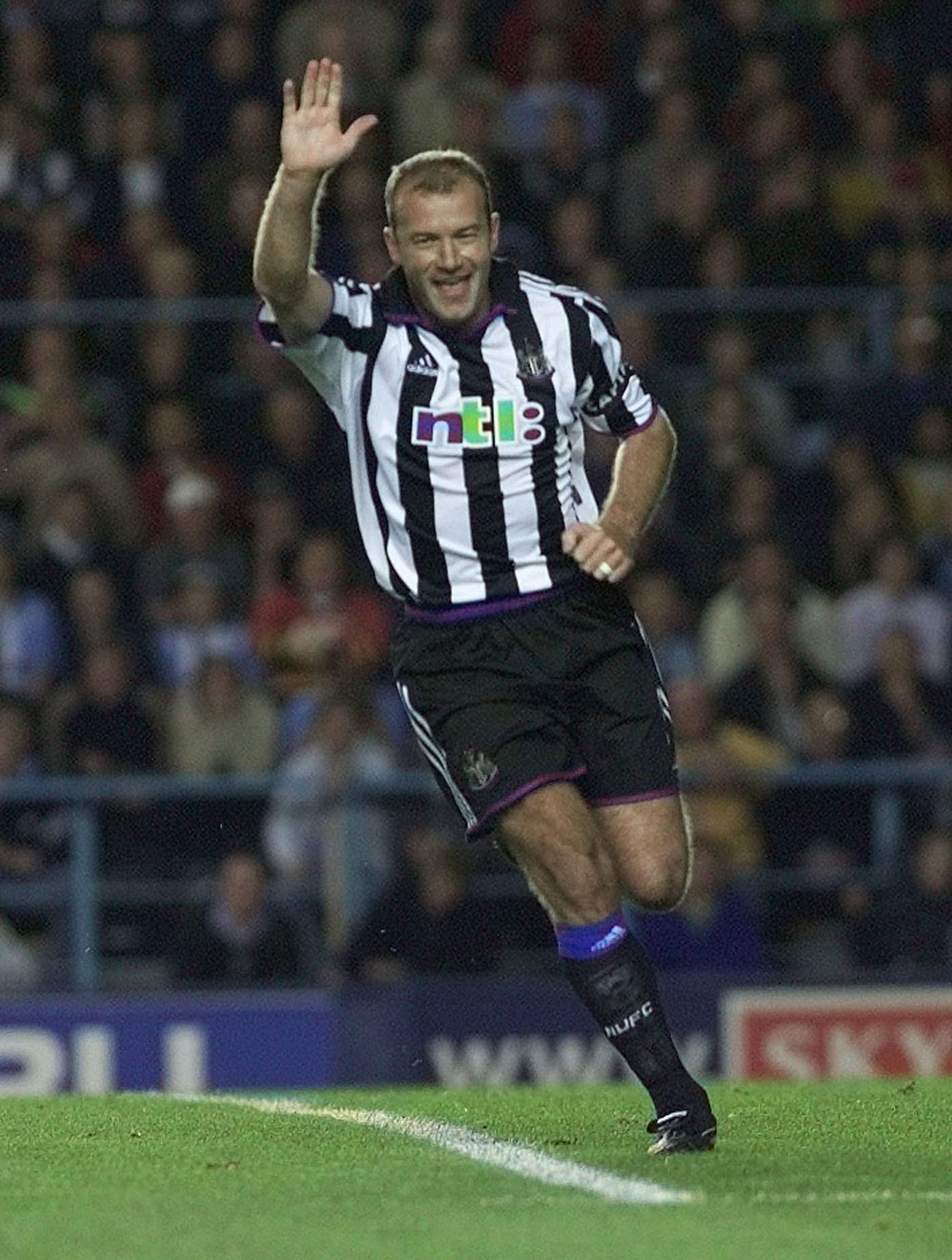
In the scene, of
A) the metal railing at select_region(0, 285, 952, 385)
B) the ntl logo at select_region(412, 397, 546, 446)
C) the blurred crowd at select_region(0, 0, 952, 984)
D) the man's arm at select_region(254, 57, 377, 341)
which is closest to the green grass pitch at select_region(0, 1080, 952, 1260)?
the ntl logo at select_region(412, 397, 546, 446)

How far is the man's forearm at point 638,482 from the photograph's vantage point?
6461 mm

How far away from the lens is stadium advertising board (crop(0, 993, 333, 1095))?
1145cm

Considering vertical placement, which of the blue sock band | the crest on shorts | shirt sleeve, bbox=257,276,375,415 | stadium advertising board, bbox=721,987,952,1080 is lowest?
stadium advertising board, bbox=721,987,952,1080

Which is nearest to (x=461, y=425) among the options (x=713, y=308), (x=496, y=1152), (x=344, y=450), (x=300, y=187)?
(x=300, y=187)

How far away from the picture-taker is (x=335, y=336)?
254 inches

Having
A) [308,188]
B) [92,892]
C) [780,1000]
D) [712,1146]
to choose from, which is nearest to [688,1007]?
[780,1000]

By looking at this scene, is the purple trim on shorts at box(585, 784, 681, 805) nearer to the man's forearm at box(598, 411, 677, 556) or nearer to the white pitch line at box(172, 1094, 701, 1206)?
the man's forearm at box(598, 411, 677, 556)

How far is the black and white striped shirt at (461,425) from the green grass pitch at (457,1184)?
1.32 m

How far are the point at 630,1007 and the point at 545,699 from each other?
723 millimetres

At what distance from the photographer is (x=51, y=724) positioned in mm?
12266

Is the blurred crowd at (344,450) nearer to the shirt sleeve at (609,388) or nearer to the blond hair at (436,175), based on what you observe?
the shirt sleeve at (609,388)

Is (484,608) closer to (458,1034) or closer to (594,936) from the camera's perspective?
(594,936)

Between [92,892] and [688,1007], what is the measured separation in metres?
2.50

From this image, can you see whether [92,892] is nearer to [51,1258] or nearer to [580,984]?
[580,984]
